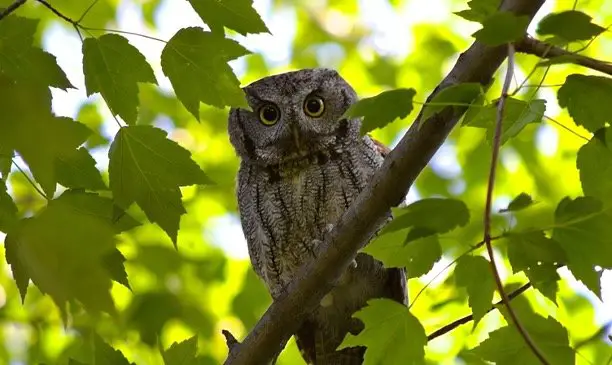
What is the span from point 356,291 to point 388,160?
60.7 inches

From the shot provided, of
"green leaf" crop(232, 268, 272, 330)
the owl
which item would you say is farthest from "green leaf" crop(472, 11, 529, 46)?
"green leaf" crop(232, 268, 272, 330)

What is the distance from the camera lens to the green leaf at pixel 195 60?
1.80 m

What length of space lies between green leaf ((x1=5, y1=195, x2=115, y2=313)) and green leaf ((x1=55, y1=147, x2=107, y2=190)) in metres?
1.00

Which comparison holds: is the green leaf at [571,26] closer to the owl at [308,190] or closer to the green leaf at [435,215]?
the green leaf at [435,215]

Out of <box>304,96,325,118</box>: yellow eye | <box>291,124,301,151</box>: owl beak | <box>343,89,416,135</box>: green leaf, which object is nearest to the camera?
<box>343,89,416,135</box>: green leaf

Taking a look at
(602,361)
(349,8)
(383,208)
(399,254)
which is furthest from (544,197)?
(399,254)

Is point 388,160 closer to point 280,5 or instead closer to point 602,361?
point 602,361

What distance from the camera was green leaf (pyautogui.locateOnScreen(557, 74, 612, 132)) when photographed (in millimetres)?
1541

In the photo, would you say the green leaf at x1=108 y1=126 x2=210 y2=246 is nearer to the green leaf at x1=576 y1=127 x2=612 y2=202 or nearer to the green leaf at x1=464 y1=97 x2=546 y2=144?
the green leaf at x1=464 y1=97 x2=546 y2=144

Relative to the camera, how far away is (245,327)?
4348 millimetres

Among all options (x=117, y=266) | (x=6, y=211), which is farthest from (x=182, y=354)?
(x=6, y=211)

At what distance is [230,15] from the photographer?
176 cm

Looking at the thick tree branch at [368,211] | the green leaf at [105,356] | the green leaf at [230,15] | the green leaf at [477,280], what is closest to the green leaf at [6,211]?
the green leaf at [105,356]

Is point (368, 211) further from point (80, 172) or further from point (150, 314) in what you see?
point (150, 314)
